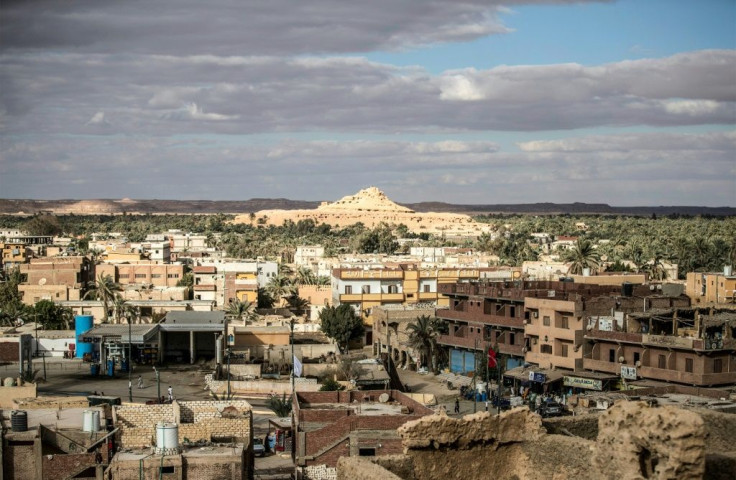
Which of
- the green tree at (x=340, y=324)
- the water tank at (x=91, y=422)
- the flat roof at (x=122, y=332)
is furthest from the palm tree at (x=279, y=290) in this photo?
the water tank at (x=91, y=422)

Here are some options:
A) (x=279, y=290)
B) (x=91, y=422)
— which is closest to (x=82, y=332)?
(x=279, y=290)

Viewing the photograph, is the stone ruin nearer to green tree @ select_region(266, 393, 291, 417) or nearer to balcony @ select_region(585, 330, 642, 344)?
green tree @ select_region(266, 393, 291, 417)

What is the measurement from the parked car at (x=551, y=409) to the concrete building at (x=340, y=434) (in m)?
8.50

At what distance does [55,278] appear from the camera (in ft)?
272

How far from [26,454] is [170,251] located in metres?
91.4

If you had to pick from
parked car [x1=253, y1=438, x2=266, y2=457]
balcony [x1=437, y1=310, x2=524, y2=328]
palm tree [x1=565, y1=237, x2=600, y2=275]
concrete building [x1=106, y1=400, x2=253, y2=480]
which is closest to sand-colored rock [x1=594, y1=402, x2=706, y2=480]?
concrete building [x1=106, y1=400, x2=253, y2=480]

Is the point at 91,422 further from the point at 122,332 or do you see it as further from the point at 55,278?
the point at 55,278

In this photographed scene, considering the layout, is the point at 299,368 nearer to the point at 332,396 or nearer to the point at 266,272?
the point at 332,396

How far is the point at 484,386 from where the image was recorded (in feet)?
156

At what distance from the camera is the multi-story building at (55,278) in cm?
7625

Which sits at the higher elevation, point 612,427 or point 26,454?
point 612,427

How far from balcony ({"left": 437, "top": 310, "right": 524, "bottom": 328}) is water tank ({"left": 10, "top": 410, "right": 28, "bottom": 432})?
30561mm

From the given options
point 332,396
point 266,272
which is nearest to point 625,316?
point 332,396

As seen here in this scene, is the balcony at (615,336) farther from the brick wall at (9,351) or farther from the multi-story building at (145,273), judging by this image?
the multi-story building at (145,273)
